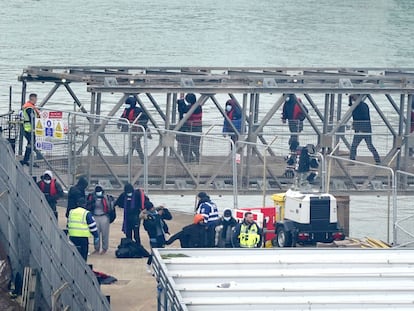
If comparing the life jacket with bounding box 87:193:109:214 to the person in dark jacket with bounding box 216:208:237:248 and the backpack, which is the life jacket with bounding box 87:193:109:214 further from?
the backpack

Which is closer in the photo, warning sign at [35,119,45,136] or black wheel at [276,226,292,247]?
black wheel at [276,226,292,247]

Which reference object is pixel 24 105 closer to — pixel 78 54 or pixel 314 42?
pixel 78 54

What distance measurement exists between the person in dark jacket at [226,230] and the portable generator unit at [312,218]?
1.69 meters

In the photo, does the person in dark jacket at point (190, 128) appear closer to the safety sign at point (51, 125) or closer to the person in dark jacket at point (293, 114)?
the person in dark jacket at point (293, 114)

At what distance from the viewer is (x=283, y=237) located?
2731 cm

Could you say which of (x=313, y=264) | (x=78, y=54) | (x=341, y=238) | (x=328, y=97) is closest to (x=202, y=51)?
(x=78, y=54)

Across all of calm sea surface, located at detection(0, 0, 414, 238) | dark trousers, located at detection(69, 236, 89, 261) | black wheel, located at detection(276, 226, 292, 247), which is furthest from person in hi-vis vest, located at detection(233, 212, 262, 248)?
calm sea surface, located at detection(0, 0, 414, 238)

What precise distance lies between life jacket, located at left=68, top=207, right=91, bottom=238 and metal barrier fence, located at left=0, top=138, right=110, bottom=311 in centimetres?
69

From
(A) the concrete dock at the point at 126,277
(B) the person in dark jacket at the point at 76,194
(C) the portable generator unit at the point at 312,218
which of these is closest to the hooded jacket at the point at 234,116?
(A) the concrete dock at the point at 126,277

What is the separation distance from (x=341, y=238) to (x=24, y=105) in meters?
7.66

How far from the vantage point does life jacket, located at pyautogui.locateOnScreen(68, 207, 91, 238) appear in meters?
26.0

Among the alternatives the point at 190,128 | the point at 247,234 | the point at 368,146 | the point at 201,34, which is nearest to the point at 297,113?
the point at 368,146

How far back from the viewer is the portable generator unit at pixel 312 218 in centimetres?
2783

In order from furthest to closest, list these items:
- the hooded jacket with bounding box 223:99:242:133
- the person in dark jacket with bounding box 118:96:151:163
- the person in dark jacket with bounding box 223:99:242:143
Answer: the hooded jacket with bounding box 223:99:242:133, the person in dark jacket with bounding box 223:99:242:143, the person in dark jacket with bounding box 118:96:151:163
